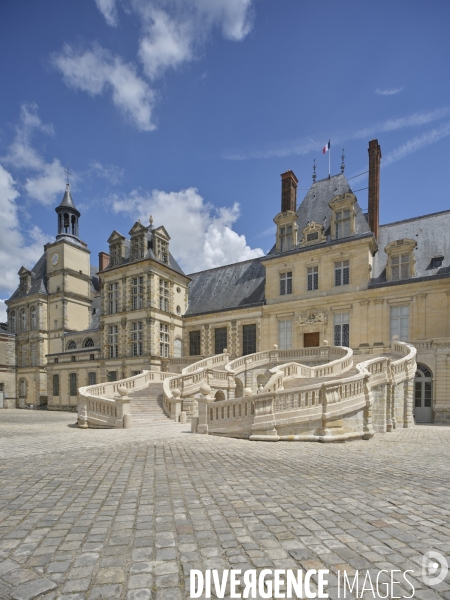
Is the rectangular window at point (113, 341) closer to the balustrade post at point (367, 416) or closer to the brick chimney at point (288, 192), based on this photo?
the brick chimney at point (288, 192)

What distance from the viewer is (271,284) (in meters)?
27.0

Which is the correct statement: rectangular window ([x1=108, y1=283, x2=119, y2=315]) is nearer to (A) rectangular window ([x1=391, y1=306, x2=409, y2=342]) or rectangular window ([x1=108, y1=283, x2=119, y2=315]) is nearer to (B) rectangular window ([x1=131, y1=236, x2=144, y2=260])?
(B) rectangular window ([x1=131, y1=236, x2=144, y2=260])

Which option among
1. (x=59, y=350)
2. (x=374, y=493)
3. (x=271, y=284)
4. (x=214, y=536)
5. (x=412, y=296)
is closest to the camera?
(x=214, y=536)

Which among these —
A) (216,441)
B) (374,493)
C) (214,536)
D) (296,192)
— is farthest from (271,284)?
(214,536)

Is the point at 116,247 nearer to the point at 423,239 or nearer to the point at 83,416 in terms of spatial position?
the point at 83,416

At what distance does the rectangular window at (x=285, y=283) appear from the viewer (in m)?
26.3

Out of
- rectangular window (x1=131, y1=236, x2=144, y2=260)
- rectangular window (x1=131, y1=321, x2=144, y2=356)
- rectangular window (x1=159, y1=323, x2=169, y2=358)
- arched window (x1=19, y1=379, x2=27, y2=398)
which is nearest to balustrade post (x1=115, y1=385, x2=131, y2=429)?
rectangular window (x1=131, y1=321, x2=144, y2=356)

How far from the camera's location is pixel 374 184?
80.4 ft

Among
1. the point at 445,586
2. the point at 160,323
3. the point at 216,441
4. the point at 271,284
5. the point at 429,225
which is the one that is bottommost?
the point at 216,441

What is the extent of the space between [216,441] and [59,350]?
30.4m

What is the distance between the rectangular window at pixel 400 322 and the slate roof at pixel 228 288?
9306 millimetres

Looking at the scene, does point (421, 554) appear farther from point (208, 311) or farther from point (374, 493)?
point (208, 311)

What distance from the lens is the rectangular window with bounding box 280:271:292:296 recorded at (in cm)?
2628

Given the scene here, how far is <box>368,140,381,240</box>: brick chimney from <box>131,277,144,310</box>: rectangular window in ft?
59.4
